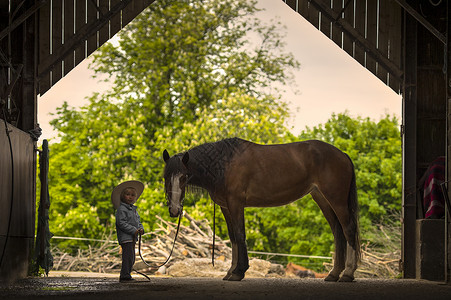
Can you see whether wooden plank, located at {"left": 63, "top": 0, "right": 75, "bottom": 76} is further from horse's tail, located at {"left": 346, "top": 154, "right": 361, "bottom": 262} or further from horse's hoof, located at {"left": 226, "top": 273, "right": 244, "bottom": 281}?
horse's tail, located at {"left": 346, "top": 154, "right": 361, "bottom": 262}

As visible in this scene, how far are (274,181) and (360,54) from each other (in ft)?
11.3

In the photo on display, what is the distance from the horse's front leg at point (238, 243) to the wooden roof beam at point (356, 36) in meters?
3.70

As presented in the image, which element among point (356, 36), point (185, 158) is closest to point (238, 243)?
point (185, 158)

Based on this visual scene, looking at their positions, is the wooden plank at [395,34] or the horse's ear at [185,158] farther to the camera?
the wooden plank at [395,34]

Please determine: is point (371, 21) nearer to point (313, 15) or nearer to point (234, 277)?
point (313, 15)

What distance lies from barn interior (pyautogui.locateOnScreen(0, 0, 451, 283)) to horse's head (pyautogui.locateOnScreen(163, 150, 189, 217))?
270 centimetres

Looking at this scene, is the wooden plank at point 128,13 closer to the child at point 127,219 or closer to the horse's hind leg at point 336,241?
the child at point 127,219

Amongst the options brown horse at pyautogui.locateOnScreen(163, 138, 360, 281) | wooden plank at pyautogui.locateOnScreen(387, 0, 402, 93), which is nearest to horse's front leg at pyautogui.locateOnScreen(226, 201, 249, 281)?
brown horse at pyautogui.locateOnScreen(163, 138, 360, 281)

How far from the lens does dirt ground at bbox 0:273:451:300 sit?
24.8ft

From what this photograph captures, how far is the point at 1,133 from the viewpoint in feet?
30.5

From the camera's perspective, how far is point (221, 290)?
8.36 meters

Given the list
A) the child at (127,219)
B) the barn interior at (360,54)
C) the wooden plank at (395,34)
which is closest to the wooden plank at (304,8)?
the barn interior at (360,54)

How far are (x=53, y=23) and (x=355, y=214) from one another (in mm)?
5800

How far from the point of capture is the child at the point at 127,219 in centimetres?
926
